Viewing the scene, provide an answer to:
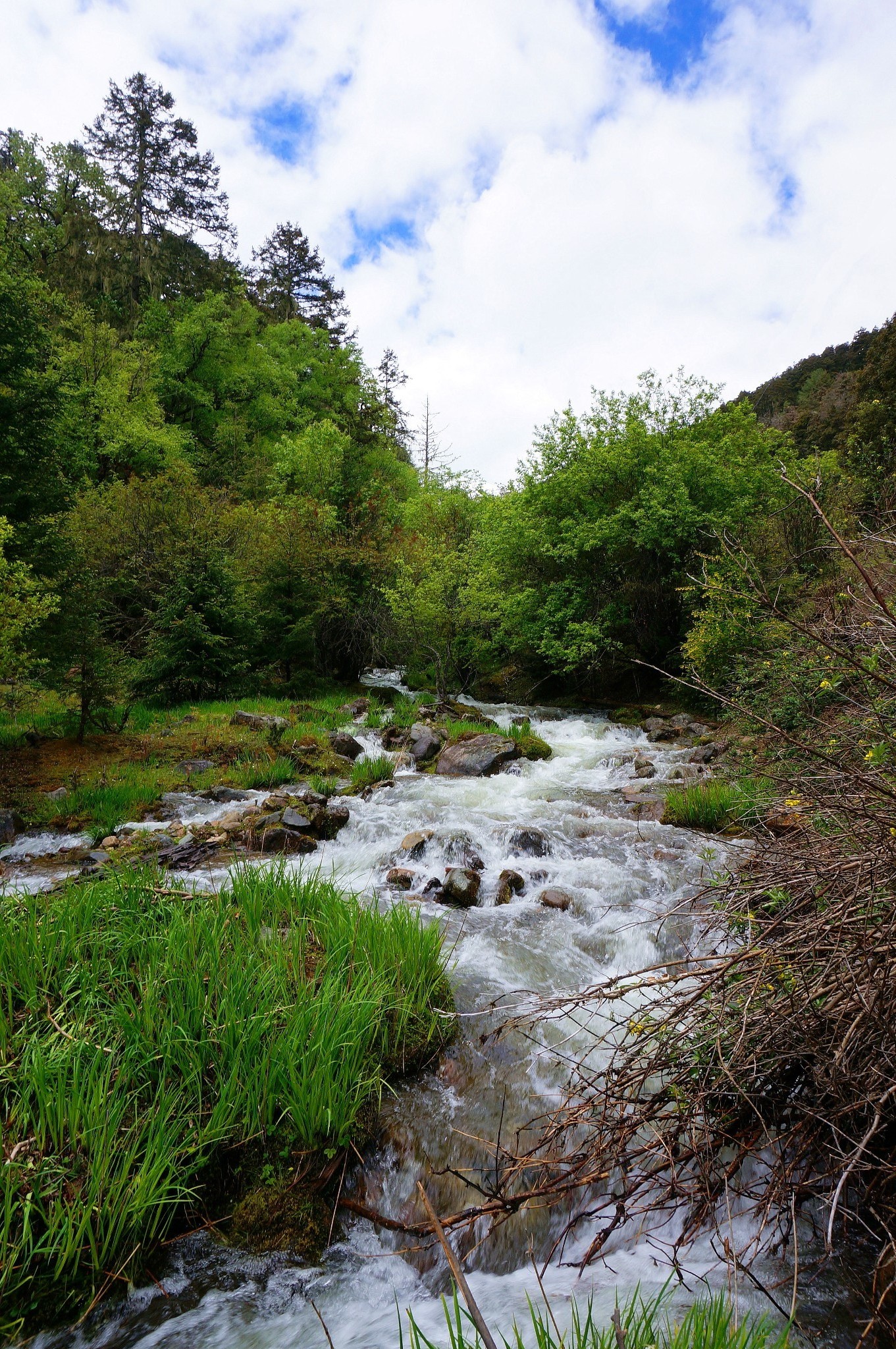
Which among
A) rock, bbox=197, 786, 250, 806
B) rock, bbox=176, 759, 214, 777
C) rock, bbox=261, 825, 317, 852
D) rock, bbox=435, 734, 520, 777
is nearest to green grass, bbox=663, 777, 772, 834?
rock, bbox=435, 734, 520, 777

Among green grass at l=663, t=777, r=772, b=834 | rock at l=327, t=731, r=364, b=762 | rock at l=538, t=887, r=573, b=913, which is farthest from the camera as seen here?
rock at l=327, t=731, r=364, b=762

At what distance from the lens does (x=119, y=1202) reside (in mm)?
2246

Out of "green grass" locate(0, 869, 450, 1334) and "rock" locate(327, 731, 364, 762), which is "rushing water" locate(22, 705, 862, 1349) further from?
"rock" locate(327, 731, 364, 762)

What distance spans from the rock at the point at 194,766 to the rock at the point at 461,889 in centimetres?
509

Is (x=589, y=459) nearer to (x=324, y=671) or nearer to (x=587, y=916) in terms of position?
(x=324, y=671)

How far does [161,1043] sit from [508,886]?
398 cm

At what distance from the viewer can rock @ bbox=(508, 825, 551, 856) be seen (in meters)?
7.19

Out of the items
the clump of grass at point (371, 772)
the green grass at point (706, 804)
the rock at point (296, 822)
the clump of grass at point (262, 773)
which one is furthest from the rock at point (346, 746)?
the green grass at point (706, 804)

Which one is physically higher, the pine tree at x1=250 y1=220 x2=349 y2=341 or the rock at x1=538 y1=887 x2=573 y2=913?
the pine tree at x1=250 y1=220 x2=349 y2=341

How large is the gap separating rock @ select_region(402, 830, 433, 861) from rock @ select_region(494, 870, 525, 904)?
3.55 ft

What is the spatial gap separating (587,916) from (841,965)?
3969mm

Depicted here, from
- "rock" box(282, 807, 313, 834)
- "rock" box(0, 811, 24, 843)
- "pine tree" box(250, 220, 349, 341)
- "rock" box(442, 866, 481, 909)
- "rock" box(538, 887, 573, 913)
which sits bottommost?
"rock" box(538, 887, 573, 913)

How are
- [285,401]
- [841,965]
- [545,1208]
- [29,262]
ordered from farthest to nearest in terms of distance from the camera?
[285,401]
[29,262]
[545,1208]
[841,965]

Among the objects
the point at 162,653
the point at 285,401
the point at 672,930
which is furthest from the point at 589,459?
the point at 285,401
